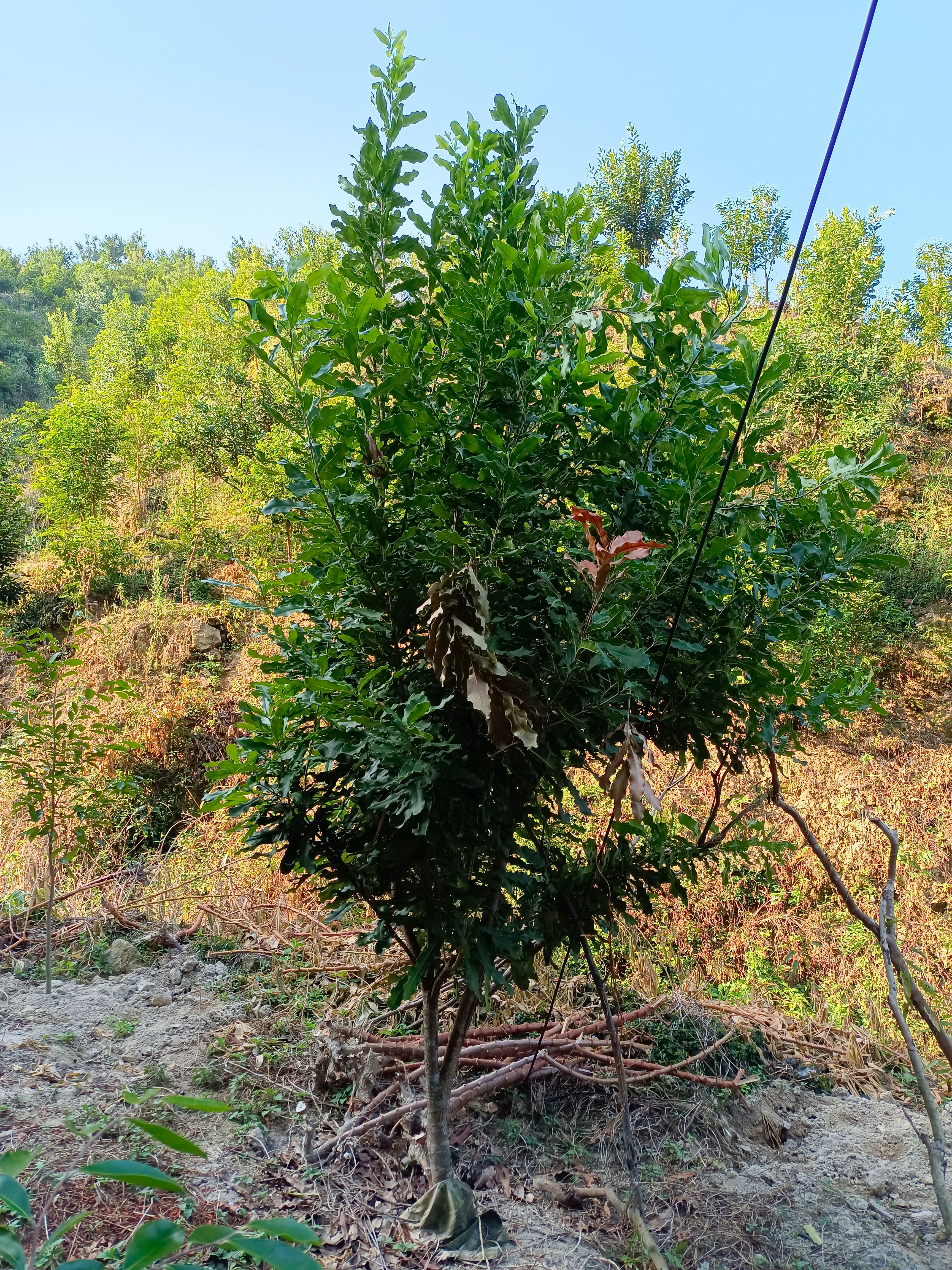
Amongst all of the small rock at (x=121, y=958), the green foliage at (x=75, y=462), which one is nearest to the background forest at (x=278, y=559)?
the green foliage at (x=75, y=462)

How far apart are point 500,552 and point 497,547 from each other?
0.13 feet

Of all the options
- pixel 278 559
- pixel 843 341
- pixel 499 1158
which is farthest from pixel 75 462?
pixel 499 1158

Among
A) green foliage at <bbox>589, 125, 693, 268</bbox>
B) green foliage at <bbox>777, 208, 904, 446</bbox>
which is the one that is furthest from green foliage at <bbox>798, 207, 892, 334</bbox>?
green foliage at <bbox>589, 125, 693, 268</bbox>

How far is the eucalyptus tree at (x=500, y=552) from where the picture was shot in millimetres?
1649

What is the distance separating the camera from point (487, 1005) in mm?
1998

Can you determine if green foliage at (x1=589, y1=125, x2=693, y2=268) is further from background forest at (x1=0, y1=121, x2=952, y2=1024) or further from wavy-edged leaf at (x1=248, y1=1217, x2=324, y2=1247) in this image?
wavy-edged leaf at (x1=248, y1=1217, x2=324, y2=1247)

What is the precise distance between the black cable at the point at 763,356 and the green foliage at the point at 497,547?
5 centimetres

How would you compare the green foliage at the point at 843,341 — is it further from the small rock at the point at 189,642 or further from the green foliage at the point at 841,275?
the small rock at the point at 189,642

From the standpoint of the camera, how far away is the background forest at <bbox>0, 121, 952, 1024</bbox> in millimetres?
5988

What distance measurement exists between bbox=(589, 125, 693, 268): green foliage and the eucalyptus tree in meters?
26.0

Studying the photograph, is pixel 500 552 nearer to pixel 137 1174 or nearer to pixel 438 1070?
pixel 137 1174

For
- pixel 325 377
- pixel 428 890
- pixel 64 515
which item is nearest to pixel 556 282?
pixel 325 377

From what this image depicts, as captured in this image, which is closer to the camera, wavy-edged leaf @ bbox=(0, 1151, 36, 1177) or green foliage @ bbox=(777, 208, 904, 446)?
wavy-edged leaf @ bbox=(0, 1151, 36, 1177)

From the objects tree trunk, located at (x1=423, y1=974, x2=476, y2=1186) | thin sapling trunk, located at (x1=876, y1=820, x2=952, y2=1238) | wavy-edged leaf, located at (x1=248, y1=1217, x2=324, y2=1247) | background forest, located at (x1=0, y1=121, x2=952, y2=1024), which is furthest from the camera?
background forest, located at (x1=0, y1=121, x2=952, y2=1024)
